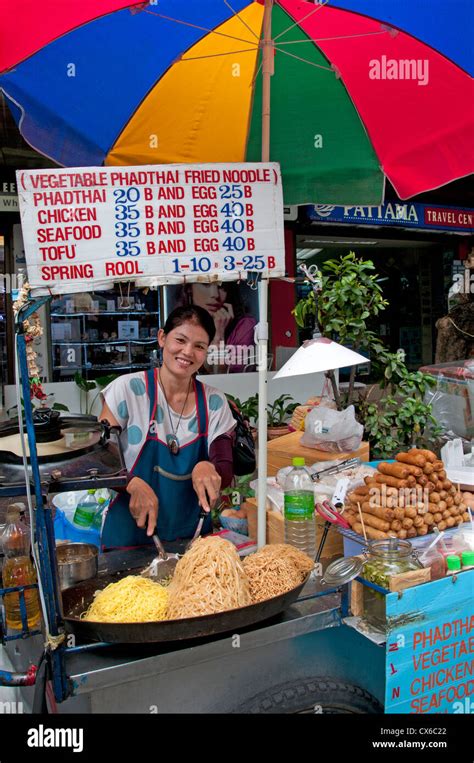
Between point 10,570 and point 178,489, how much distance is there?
3.39 ft

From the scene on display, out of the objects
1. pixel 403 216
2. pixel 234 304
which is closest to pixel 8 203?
pixel 234 304

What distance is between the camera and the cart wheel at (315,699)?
6.53 ft

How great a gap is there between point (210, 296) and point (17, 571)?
22.2 ft

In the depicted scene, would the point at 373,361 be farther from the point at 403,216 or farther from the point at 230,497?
the point at 403,216

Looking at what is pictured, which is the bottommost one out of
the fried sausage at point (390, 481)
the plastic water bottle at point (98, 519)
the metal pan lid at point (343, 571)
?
the plastic water bottle at point (98, 519)

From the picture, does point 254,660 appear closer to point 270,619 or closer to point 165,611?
point 270,619

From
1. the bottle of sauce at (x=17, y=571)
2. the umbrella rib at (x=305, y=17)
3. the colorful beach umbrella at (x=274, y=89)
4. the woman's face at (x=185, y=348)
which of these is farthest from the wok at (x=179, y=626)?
the umbrella rib at (x=305, y=17)

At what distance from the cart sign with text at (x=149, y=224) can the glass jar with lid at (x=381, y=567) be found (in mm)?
1062

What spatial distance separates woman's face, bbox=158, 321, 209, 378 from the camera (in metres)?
2.86

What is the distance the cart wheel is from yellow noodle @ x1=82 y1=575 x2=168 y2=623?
503 mm

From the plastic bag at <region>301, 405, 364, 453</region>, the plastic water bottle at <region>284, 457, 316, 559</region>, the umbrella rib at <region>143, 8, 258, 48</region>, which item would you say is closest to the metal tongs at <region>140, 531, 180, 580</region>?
the plastic water bottle at <region>284, 457, 316, 559</region>

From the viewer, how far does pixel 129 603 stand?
1.82 metres

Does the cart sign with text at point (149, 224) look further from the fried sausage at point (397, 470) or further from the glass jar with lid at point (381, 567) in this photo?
the glass jar with lid at point (381, 567)

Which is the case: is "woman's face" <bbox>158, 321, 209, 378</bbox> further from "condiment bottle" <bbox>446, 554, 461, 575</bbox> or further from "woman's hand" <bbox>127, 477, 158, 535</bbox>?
"condiment bottle" <bbox>446, 554, 461, 575</bbox>
